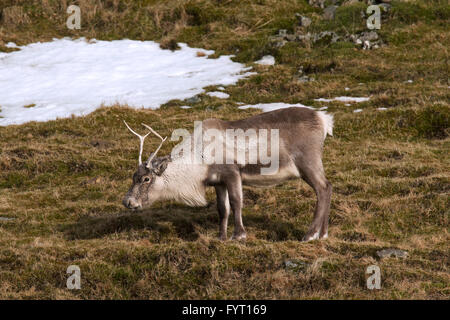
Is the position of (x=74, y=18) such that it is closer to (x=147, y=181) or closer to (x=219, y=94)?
(x=219, y=94)

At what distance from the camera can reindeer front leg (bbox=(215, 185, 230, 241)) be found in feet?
32.7

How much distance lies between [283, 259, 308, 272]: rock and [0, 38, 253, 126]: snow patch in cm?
1297

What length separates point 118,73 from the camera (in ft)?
81.6

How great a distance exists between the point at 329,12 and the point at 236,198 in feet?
65.5

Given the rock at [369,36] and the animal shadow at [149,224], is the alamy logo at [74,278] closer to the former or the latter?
the animal shadow at [149,224]

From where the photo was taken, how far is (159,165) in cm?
994

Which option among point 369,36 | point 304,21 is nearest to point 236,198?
point 369,36

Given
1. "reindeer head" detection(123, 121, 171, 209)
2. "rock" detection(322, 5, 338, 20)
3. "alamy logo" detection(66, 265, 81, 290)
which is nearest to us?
"alamy logo" detection(66, 265, 81, 290)

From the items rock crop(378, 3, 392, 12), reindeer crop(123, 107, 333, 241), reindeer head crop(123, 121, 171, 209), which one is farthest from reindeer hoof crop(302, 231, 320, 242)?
rock crop(378, 3, 392, 12)

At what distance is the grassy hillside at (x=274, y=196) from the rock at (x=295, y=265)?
1.4 inches

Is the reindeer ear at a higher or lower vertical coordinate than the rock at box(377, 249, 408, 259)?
higher

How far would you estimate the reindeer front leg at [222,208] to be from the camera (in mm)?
9961

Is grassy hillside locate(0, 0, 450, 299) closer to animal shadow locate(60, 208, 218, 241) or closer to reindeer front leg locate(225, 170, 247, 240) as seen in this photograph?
animal shadow locate(60, 208, 218, 241)
